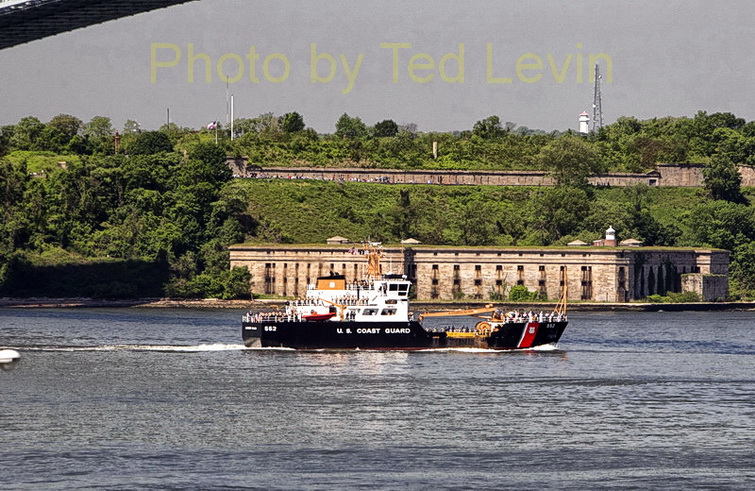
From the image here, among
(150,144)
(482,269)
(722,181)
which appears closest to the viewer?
(482,269)

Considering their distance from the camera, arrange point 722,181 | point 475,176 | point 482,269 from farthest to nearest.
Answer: point 475,176 → point 722,181 → point 482,269

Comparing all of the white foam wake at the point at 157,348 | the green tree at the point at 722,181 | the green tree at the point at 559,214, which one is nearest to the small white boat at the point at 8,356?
the white foam wake at the point at 157,348

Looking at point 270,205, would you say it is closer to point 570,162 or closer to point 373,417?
point 570,162

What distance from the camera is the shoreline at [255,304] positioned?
368 feet

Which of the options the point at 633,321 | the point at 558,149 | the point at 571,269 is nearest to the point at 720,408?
the point at 633,321

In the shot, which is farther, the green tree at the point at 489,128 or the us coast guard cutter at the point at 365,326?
the green tree at the point at 489,128

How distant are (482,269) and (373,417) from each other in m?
70.8

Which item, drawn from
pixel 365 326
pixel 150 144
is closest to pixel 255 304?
pixel 150 144

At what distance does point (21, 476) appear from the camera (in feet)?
119

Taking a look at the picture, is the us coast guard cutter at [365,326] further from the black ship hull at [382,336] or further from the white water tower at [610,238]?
the white water tower at [610,238]

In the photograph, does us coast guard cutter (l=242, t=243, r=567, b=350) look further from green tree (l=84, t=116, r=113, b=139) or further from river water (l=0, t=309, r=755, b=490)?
green tree (l=84, t=116, r=113, b=139)

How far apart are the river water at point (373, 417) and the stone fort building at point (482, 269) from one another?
4096 cm

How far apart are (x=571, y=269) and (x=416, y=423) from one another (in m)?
71.9

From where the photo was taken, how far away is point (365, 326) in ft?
224
